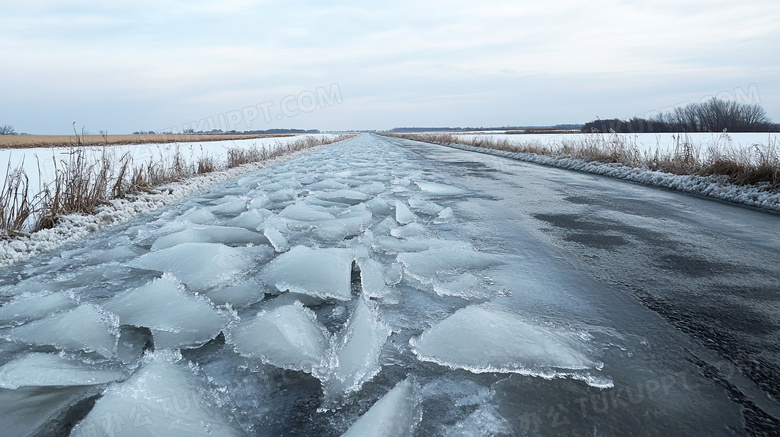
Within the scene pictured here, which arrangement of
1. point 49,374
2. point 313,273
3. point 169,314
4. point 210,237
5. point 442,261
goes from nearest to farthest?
point 49,374
point 169,314
point 313,273
point 442,261
point 210,237

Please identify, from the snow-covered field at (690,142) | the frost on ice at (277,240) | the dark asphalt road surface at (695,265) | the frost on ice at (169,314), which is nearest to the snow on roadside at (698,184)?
the dark asphalt road surface at (695,265)

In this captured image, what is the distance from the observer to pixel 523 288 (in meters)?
2.06

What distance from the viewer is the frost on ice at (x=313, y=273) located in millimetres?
1986

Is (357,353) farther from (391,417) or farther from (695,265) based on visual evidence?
(695,265)

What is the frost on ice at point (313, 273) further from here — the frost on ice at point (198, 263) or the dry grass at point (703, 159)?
the dry grass at point (703, 159)

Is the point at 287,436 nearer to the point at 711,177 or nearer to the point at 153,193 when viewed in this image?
the point at 153,193

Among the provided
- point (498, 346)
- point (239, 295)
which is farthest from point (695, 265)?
point (239, 295)

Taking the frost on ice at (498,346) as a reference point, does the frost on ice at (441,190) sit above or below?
above

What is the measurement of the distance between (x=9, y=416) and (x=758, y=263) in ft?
12.1

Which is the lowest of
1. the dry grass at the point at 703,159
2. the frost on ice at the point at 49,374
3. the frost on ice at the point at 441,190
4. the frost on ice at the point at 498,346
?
the frost on ice at the point at 49,374

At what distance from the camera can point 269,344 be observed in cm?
146

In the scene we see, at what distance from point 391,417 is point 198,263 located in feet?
5.63

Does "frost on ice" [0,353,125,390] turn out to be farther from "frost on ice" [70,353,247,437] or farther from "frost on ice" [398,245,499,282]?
"frost on ice" [398,245,499,282]

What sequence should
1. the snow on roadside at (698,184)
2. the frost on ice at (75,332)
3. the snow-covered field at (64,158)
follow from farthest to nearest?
the snow-covered field at (64,158), the snow on roadside at (698,184), the frost on ice at (75,332)
